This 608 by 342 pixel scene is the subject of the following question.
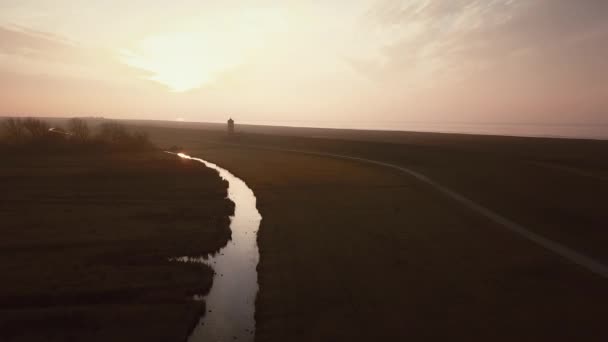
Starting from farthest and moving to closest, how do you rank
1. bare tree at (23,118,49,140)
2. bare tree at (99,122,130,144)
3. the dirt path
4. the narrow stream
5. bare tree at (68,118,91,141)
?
1. bare tree at (99,122,130,144)
2. bare tree at (68,118,91,141)
3. bare tree at (23,118,49,140)
4. the dirt path
5. the narrow stream

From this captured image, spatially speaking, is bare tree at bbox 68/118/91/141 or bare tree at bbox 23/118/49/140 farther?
bare tree at bbox 68/118/91/141

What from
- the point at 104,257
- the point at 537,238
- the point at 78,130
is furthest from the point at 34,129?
the point at 537,238

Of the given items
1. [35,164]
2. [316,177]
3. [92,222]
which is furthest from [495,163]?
[35,164]

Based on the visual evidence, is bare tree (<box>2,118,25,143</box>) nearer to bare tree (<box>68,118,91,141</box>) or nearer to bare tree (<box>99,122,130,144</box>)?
bare tree (<box>68,118,91,141</box>)

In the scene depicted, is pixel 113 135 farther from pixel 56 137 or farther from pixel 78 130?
pixel 56 137

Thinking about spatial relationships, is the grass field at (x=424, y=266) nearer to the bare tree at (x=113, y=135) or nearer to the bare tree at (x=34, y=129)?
the bare tree at (x=113, y=135)

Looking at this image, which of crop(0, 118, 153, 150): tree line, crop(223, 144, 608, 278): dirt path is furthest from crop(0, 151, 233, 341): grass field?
crop(0, 118, 153, 150): tree line

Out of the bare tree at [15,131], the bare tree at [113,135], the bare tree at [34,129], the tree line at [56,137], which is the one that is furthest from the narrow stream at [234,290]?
the bare tree at [15,131]
